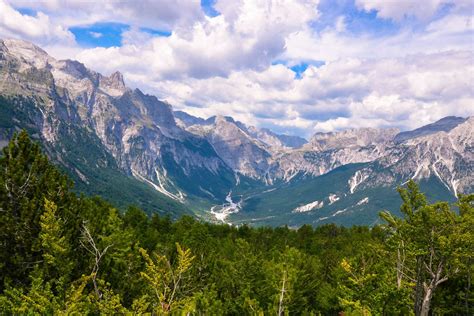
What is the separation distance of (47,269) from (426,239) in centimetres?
3911

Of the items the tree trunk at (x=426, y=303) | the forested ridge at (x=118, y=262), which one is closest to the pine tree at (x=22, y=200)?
the forested ridge at (x=118, y=262)

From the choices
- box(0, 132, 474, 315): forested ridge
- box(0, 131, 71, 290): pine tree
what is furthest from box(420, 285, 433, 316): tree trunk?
box(0, 131, 71, 290): pine tree

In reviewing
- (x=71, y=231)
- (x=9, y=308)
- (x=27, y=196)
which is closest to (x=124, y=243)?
(x=71, y=231)

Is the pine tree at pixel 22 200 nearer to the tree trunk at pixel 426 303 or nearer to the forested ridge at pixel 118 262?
the forested ridge at pixel 118 262

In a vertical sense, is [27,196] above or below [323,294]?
above

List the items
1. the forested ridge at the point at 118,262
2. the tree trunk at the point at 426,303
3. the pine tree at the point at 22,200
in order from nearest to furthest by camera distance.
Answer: the forested ridge at the point at 118,262 → the pine tree at the point at 22,200 → the tree trunk at the point at 426,303

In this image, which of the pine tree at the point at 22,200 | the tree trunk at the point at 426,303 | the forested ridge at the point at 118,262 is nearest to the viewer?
the forested ridge at the point at 118,262

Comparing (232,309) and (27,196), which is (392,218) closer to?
(232,309)

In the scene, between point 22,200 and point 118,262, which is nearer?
point 22,200

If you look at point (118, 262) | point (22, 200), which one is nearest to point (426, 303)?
point (118, 262)

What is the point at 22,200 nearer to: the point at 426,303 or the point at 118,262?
the point at 118,262

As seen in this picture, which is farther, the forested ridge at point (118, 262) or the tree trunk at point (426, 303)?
the tree trunk at point (426, 303)

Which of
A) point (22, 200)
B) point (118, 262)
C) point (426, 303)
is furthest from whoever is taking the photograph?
point (118, 262)

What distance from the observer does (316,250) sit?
10894 cm
